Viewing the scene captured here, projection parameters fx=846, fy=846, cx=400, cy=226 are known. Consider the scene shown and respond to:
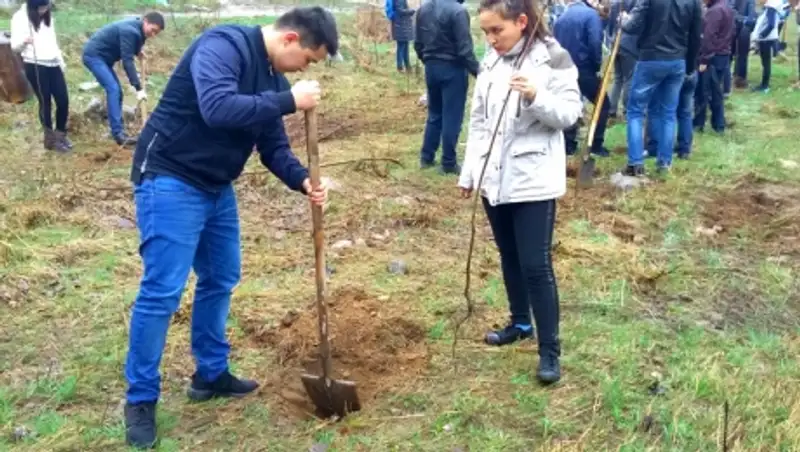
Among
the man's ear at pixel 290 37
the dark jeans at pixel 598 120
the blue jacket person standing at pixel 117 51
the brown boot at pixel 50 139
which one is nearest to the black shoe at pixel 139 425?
the man's ear at pixel 290 37

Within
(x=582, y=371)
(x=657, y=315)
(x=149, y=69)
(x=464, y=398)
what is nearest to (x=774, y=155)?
(x=657, y=315)

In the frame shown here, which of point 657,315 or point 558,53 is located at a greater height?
point 558,53

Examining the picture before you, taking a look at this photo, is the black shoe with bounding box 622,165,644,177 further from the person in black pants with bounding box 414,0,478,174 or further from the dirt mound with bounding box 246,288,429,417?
→ the dirt mound with bounding box 246,288,429,417

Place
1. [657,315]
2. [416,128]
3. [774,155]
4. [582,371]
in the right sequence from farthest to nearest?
[416,128] < [774,155] < [657,315] < [582,371]

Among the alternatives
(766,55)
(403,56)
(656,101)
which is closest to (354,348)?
(656,101)

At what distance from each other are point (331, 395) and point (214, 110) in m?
1.31

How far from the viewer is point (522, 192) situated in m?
3.47

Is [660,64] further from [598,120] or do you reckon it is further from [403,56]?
[403,56]

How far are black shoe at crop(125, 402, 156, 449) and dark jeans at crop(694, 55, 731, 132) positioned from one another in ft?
25.2

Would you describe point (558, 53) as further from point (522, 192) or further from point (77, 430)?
point (77, 430)

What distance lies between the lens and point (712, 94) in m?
9.52

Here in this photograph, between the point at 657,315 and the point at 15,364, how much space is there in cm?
329

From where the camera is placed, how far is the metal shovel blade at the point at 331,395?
11.4ft

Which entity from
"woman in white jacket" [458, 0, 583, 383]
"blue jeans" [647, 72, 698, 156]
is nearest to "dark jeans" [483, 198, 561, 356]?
"woman in white jacket" [458, 0, 583, 383]
